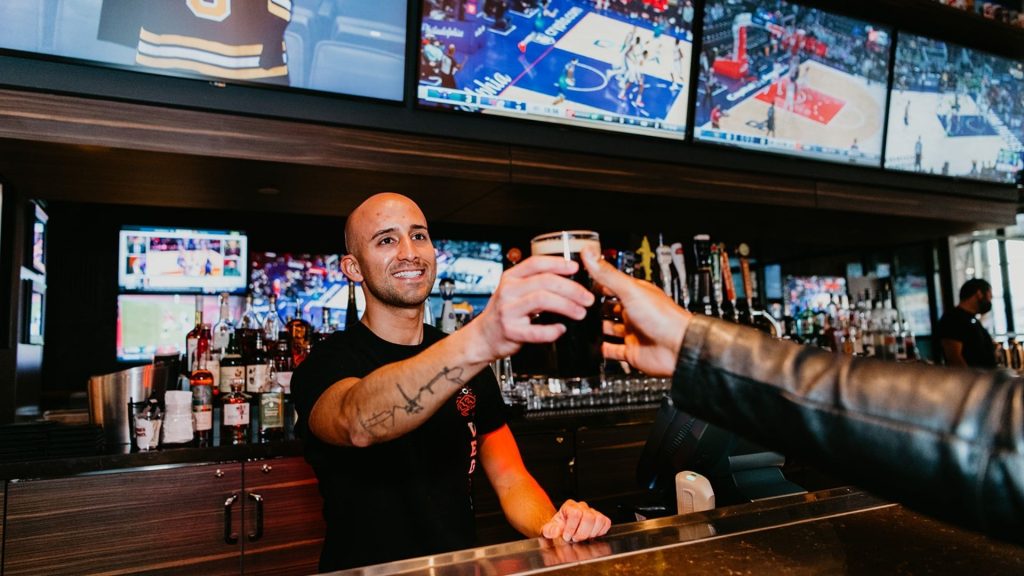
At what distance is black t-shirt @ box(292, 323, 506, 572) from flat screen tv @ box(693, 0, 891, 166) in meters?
2.48

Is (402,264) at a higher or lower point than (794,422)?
higher

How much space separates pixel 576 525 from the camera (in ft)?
3.77

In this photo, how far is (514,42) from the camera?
3.00 metres

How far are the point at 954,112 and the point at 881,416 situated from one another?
4.55m

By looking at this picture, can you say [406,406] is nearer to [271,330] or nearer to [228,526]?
[228,526]

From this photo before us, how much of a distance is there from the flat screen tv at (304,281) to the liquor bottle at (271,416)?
390cm

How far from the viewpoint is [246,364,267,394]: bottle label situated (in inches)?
107

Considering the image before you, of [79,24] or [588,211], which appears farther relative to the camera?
[588,211]

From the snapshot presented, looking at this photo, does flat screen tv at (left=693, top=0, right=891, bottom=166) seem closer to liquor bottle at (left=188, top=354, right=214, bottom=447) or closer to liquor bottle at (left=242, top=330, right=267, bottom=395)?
liquor bottle at (left=242, top=330, right=267, bottom=395)

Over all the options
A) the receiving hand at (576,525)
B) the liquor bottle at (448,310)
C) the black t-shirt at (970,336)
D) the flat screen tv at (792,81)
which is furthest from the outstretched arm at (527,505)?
the black t-shirt at (970,336)

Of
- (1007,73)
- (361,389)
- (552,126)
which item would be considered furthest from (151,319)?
(1007,73)

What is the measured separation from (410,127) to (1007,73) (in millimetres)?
4175

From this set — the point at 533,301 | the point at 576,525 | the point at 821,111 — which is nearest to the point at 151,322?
the point at 821,111

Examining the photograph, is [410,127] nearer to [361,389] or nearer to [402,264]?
[402,264]
